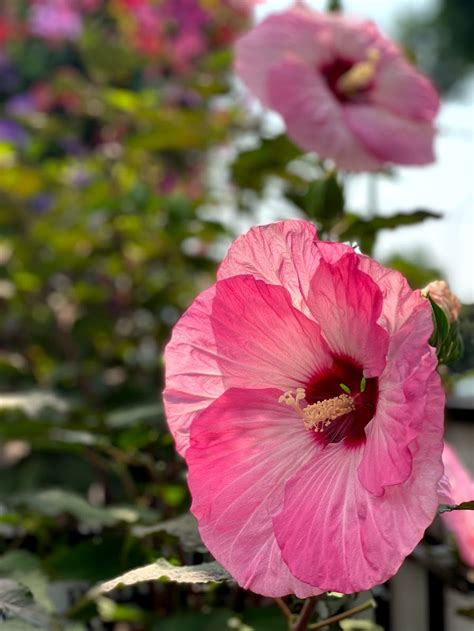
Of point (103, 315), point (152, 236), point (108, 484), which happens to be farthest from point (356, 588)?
point (103, 315)

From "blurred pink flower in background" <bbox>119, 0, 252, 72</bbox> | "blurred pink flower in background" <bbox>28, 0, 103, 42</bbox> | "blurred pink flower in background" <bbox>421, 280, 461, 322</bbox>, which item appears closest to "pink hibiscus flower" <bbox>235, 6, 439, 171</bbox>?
"blurred pink flower in background" <bbox>421, 280, 461, 322</bbox>

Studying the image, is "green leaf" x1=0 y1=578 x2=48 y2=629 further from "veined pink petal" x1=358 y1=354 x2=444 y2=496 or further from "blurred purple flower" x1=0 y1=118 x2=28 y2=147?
"blurred purple flower" x1=0 y1=118 x2=28 y2=147

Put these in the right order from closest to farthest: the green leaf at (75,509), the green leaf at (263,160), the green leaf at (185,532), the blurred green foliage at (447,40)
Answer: the green leaf at (185,532) < the green leaf at (75,509) < the green leaf at (263,160) < the blurred green foliage at (447,40)

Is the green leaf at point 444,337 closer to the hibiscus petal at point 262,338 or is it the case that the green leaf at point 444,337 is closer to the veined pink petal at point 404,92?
the hibiscus petal at point 262,338

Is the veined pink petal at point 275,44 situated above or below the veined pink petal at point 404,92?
above

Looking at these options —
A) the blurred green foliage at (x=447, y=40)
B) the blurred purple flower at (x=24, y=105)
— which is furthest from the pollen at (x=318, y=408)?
the blurred green foliage at (x=447, y=40)

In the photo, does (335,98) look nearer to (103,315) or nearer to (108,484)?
(108,484)

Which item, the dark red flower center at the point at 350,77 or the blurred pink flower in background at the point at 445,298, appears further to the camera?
the dark red flower center at the point at 350,77

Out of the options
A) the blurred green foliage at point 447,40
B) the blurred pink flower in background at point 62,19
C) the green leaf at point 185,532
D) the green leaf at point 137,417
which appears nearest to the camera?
the green leaf at point 185,532
